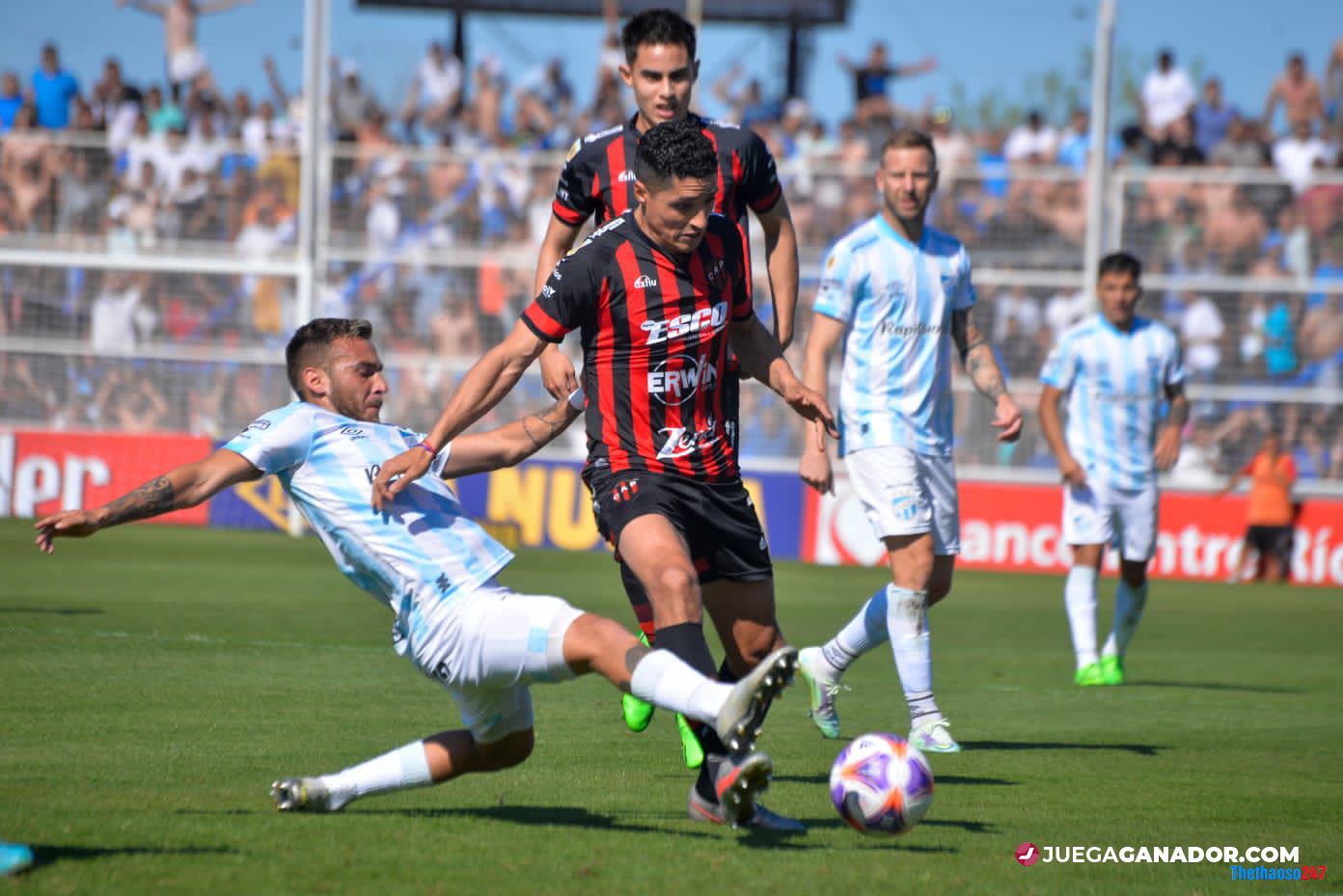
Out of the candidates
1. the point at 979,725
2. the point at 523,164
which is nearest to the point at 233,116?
the point at 523,164

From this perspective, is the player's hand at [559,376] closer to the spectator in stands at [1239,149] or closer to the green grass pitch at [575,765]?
the green grass pitch at [575,765]

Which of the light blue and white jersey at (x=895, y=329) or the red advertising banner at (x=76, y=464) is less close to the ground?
the light blue and white jersey at (x=895, y=329)

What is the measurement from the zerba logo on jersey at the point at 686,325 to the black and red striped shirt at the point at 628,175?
0.84 m

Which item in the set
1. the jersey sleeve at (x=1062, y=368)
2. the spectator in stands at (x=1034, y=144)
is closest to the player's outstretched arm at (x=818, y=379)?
the jersey sleeve at (x=1062, y=368)

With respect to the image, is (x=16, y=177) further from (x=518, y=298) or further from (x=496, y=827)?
(x=496, y=827)

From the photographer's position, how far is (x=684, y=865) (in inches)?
195

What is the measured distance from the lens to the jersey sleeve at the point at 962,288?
832 centimetres

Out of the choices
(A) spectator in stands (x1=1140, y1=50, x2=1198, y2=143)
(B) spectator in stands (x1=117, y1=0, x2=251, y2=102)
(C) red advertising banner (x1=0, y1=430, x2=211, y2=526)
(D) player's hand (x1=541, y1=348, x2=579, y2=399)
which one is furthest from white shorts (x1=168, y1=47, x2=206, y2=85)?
(D) player's hand (x1=541, y1=348, x2=579, y2=399)

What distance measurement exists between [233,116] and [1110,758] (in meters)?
18.9

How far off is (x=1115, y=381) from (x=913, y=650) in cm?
431

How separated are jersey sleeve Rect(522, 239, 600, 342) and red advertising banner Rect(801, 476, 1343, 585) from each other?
1378 centimetres

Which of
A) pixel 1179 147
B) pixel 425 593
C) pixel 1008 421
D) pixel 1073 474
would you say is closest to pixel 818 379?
pixel 1008 421

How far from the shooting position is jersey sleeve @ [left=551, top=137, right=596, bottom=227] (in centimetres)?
711

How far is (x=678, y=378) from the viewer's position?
598 centimetres
